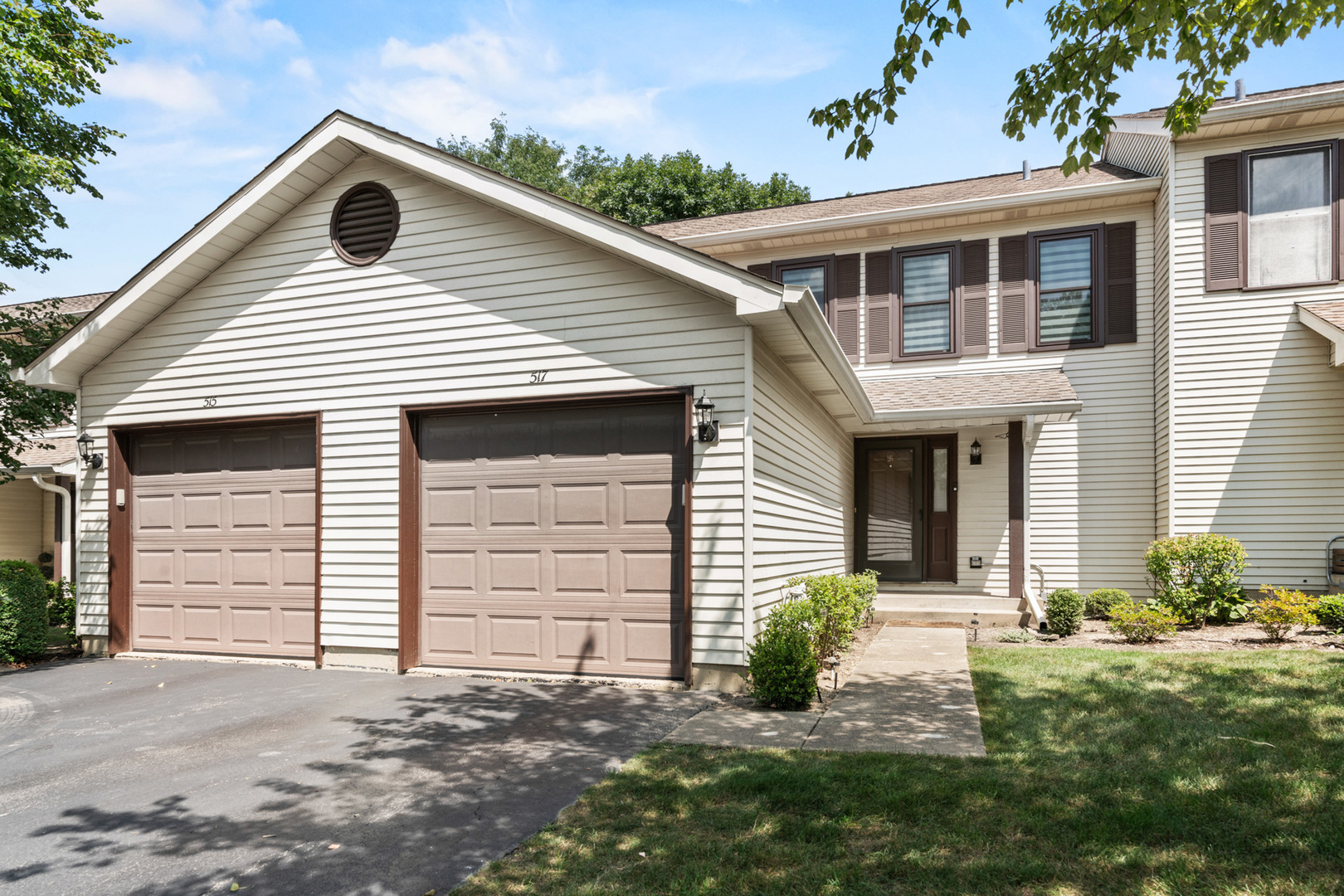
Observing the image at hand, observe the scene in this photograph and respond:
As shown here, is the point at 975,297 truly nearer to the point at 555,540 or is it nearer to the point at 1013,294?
the point at 1013,294

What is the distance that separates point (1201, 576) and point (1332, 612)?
1553 millimetres

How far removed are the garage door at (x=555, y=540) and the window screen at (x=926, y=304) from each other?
7.06 metres

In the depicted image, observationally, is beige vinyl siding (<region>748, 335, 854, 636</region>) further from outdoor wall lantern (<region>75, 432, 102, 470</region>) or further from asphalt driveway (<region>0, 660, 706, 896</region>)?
outdoor wall lantern (<region>75, 432, 102, 470</region>)

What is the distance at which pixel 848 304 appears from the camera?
43.7ft

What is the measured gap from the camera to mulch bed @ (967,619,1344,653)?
26.8ft

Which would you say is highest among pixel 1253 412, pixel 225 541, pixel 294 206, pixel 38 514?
pixel 294 206

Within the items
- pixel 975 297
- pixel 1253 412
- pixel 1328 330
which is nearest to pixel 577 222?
pixel 975 297

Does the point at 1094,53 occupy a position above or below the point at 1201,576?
above

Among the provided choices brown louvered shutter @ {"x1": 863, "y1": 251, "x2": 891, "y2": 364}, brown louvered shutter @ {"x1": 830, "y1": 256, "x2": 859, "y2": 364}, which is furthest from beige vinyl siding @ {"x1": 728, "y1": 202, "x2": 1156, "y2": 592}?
brown louvered shutter @ {"x1": 830, "y1": 256, "x2": 859, "y2": 364}

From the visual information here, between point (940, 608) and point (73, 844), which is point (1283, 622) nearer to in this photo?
point (940, 608)

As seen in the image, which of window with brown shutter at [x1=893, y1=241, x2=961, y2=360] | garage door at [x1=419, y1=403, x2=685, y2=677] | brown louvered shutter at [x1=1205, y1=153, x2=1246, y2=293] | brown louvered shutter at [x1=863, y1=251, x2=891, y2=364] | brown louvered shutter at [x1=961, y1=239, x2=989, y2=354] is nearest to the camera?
garage door at [x1=419, y1=403, x2=685, y2=677]

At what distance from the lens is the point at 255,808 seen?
4285 mm

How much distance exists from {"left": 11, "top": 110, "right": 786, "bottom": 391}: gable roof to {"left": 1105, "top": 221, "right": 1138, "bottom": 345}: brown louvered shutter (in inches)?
312

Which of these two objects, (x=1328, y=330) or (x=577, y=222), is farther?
(x=1328, y=330)
